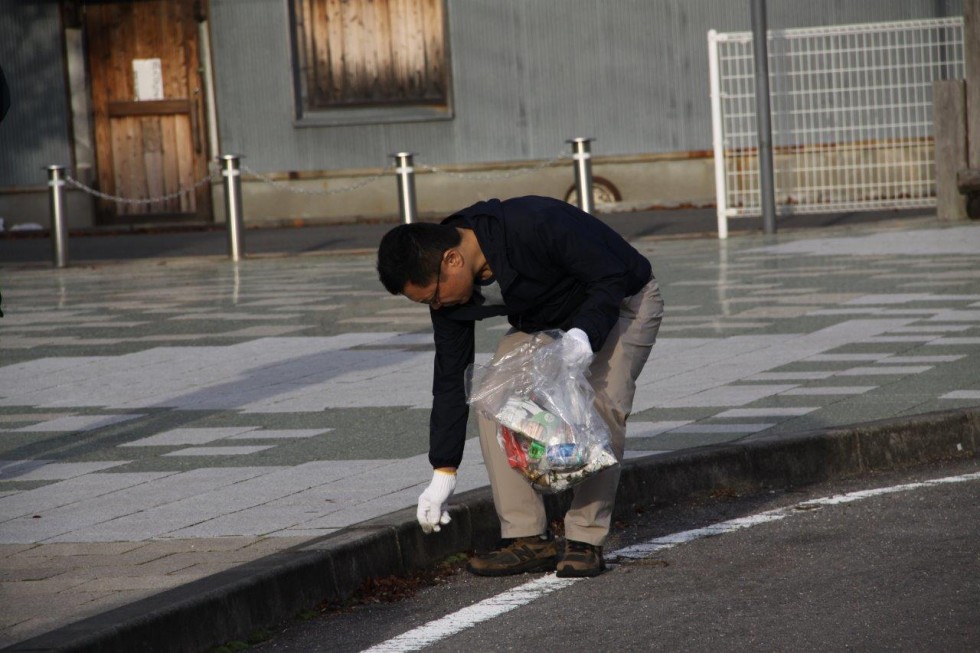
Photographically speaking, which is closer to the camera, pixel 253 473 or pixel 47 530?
pixel 47 530

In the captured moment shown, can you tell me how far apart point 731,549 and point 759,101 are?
12.8 m

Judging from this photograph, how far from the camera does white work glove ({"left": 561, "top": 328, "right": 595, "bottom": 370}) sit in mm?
5172

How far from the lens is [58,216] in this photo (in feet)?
61.8

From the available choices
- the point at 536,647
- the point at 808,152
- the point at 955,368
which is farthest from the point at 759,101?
the point at 536,647

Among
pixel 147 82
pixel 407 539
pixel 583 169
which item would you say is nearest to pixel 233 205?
pixel 583 169

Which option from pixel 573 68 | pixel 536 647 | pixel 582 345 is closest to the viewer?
pixel 536 647

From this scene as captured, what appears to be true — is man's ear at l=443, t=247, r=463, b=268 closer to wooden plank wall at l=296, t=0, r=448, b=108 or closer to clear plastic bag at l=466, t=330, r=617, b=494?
clear plastic bag at l=466, t=330, r=617, b=494

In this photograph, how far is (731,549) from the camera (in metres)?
5.79

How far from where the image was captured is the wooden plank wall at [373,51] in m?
24.3

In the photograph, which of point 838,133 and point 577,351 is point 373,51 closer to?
point 838,133

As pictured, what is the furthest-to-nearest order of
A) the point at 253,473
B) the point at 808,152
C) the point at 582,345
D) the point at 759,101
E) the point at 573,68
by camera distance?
1. the point at 573,68
2. the point at 808,152
3. the point at 759,101
4. the point at 253,473
5. the point at 582,345

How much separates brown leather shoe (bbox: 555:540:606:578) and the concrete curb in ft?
1.67

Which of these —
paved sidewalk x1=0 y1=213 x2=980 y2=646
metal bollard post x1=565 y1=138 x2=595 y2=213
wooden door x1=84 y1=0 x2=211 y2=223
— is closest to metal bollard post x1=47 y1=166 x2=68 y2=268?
paved sidewalk x1=0 y1=213 x2=980 y2=646

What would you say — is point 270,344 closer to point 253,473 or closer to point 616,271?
point 253,473
